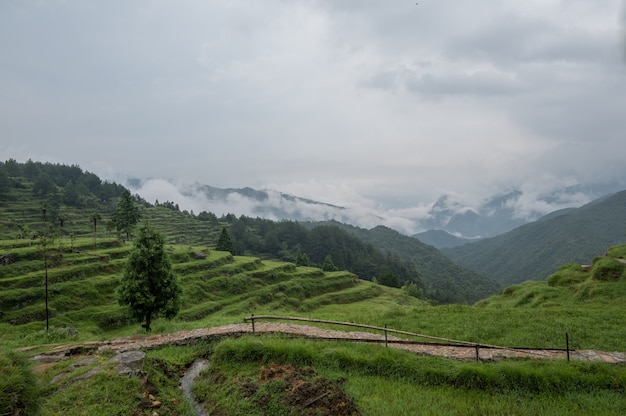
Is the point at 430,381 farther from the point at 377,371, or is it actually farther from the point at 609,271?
the point at 609,271

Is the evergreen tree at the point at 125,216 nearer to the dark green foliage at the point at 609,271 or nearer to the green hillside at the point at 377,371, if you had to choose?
the green hillside at the point at 377,371

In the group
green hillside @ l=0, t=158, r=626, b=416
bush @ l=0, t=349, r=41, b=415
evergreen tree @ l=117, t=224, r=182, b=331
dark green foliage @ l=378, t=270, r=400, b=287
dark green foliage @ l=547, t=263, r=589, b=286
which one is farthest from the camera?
dark green foliage @ l=378, t=270, r=400, b=287

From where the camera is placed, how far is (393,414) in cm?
1057

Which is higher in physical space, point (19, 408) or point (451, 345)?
point (19, 408)

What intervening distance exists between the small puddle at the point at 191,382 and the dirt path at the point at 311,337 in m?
2.12

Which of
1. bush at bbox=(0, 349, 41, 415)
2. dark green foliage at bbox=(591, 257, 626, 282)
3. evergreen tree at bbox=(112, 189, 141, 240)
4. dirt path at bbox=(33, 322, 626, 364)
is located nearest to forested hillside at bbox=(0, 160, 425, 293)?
evergreen tree at bbox=(112, 189, 141, 240)

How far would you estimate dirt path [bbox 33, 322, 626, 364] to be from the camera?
14305 mm

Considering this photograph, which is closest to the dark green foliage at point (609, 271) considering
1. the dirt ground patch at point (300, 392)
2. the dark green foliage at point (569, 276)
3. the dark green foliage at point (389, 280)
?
the dark green foliage at point (569, 276)

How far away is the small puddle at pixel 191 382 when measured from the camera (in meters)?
11.9

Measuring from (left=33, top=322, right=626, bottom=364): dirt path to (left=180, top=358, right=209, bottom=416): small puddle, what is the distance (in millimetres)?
2121

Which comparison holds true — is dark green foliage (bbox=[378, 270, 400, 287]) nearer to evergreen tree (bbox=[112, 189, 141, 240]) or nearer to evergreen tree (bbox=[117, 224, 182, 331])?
evergreen tree (bbox=[112, 189, 141, 240])

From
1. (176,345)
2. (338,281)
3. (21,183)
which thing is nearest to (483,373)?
(176,345)

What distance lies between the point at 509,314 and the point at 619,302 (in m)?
9.07

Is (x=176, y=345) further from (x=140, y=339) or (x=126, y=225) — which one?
(x=126, y=225)
